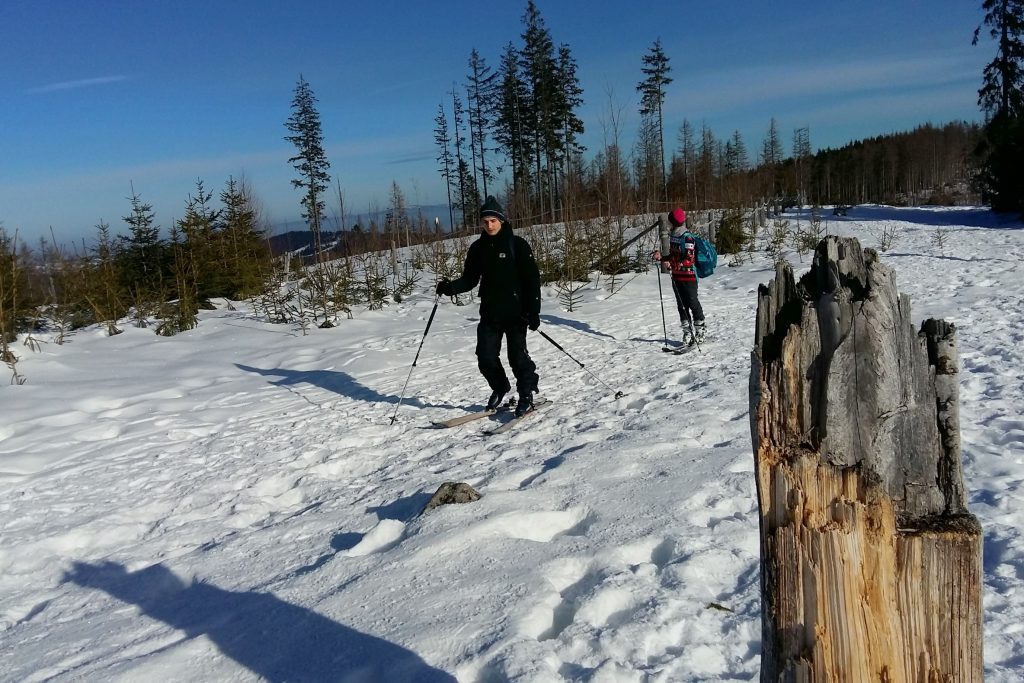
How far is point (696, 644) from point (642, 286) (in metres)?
13.3

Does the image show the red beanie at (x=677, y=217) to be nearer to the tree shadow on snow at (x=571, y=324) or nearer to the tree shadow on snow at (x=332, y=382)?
the tree shadow on snow at (x=571, y=324)

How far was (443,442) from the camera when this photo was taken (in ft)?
21.8

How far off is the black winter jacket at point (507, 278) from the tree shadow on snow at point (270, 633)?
368 cm

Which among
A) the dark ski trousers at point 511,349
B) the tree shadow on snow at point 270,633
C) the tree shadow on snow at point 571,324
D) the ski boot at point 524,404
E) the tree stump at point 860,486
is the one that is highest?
the tree stump at point 860,486

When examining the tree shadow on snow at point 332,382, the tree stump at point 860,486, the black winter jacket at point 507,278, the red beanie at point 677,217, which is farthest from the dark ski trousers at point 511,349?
the tree stump at point 860,486

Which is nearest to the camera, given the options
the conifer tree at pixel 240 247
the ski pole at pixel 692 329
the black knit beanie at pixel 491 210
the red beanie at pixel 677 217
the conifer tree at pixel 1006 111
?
the black knit beanie at pixel 491 210

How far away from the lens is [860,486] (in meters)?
1.47

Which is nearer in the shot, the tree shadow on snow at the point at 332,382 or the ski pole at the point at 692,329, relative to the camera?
the tree shadow on snow at the point at 332,382

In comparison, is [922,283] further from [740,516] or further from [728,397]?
[740,516]

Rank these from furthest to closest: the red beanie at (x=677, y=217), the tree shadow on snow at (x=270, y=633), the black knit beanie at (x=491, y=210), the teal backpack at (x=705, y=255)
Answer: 1. the red beanie at (x=677, y=217)
2. the teal backpack at (x=705, y=255)
3. the black knit beanie at (x=491, y=210)
4. the tree shadow on snow at (x=270, y=633)

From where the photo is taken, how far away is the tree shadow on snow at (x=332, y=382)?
858 cm

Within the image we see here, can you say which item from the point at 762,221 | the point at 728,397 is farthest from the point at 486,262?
the point at 762,221

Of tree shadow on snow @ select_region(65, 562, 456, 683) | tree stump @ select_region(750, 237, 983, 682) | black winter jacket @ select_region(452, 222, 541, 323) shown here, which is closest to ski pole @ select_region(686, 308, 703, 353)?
black winter jacket @ select_region(452, 222, 541, 323)

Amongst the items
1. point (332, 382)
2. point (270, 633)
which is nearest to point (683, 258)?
point (332, 382)
